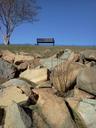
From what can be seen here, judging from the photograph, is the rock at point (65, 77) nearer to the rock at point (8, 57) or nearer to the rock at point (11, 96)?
the rock at point (11, 96)

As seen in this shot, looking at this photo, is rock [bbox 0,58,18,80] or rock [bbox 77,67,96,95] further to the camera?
rock [bbox 0,58,18,80]

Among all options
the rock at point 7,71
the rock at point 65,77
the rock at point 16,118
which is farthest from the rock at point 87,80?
the rock at point 7,71

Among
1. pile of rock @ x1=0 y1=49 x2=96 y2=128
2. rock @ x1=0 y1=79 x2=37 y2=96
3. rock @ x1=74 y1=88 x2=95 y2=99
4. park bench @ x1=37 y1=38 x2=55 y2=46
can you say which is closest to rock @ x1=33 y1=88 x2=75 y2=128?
pile of rock @ x1=0 y1=49 x2=96 y2=128

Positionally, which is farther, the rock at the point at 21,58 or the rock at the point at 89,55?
the rock at the point at 21,58

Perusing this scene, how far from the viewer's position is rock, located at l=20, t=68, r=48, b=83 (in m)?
11.6

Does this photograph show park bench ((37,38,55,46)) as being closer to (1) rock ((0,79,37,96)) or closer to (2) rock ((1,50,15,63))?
(2) rock ((1,50,15,63))

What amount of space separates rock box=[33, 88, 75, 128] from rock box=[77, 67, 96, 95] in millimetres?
998

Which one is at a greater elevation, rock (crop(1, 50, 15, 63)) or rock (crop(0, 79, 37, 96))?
→ rock (crop(1, 50, 15, 63))

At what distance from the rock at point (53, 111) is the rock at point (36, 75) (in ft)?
6.33

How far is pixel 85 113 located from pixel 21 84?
2.29m

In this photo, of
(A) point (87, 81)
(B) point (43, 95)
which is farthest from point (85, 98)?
(B) point (43, 95)

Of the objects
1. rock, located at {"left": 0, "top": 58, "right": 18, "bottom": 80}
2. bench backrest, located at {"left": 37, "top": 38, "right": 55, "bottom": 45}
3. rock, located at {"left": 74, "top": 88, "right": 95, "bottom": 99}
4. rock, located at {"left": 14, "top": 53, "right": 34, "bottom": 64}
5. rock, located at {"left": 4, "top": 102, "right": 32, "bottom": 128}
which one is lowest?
rock, located at {"left": 4, "top": 102, "right": 32, "bottom": 128}

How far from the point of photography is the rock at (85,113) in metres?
8.90

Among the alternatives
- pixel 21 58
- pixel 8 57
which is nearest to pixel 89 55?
pixel 21 58
